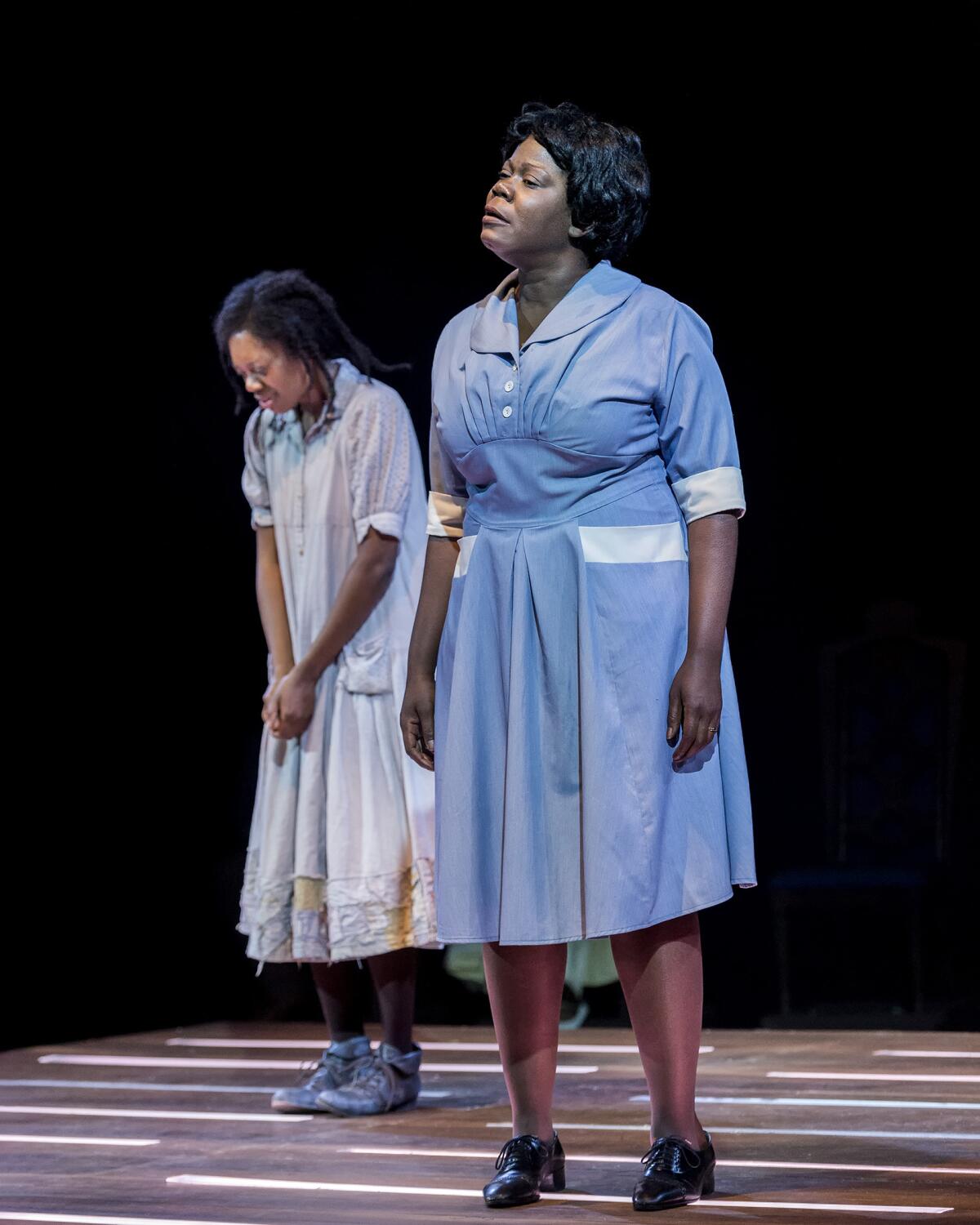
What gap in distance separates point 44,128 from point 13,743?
1.40 m

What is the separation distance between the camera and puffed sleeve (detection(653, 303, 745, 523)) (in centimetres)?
213

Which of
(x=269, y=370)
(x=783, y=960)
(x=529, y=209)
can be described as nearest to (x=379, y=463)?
(x=269, y=370)

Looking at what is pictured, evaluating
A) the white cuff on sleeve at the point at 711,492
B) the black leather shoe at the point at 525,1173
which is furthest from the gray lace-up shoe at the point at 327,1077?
the white cuff on sleeve at the point at 711,492

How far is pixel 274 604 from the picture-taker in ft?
10.2

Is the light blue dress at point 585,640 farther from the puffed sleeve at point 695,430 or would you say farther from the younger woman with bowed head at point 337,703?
the younger woman with bowed head at point 337,703

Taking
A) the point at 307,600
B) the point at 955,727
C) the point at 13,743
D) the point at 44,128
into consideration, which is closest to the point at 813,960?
the point at 955,727

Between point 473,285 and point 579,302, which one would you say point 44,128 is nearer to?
point 473,285

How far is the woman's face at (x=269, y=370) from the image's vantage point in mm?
2969

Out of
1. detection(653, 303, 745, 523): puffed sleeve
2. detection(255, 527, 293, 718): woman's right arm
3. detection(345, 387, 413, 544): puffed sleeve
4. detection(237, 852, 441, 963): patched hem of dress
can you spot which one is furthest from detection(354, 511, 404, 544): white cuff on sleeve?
detection(653, 303, 745, 523): puffed sleeve

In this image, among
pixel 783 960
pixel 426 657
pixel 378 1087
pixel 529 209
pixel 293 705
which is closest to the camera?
pixel 529 209

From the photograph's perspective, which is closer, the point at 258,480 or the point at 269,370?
the point at 269,370

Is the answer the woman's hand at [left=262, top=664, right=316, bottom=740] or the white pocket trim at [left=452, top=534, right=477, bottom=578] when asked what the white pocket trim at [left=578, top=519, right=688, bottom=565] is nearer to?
the white pocket trim at [left=452, top=534, right=477, bottom=578]

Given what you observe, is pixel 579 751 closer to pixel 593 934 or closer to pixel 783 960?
pixel 593 934

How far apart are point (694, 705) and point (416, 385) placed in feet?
7.19
